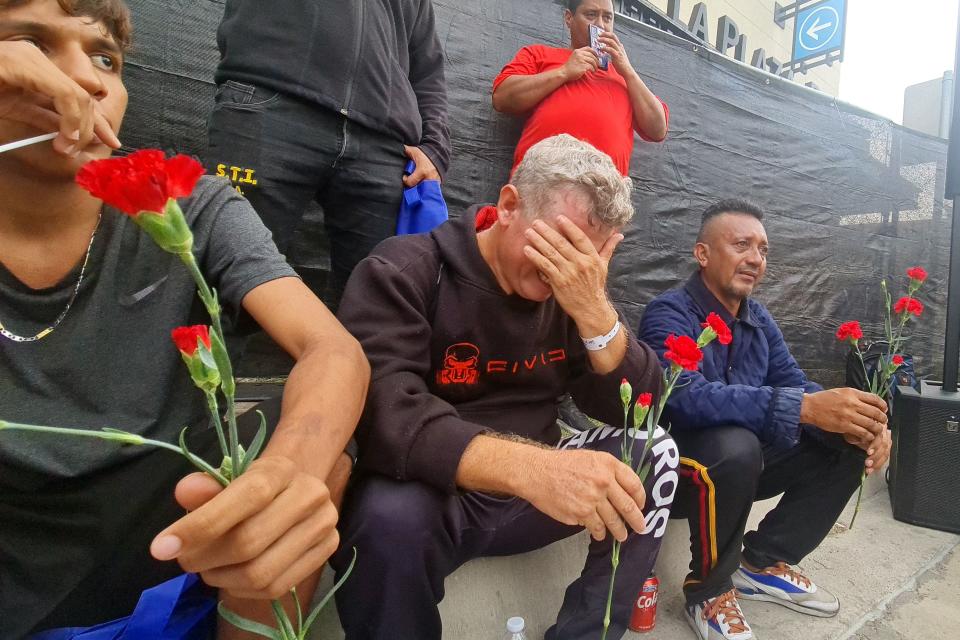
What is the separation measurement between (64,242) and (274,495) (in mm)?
690

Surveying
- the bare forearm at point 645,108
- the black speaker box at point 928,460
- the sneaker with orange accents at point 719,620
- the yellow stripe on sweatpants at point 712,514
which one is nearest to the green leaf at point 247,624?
the yellow stripe on sweatpants at point 712,514

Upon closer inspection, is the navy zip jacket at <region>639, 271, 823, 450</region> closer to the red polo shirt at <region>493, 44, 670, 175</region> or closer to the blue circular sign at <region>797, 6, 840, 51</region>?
the red polo shirt at <region>493, 44, 670, 175</region>

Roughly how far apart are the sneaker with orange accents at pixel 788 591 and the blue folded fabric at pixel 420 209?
4.97 feet

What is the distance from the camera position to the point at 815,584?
1684 mm

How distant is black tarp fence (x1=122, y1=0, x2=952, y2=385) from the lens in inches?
68.2

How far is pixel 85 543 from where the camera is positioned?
764mm

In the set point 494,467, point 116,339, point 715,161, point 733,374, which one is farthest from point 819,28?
point 116,339

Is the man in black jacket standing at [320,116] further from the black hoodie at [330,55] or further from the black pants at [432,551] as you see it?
the black pants at [432,551]

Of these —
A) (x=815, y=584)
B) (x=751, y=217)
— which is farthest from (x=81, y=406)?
(x=751, y=217)

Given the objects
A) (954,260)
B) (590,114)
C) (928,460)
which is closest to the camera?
(590,114)

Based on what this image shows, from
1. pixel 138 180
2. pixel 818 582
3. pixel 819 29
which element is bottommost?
pixel 818 582

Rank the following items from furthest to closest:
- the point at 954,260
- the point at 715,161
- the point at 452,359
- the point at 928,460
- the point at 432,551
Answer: the point at 715,161, the point at 954,260, the point at 928,460, the point at 452,359, the point at 432,551

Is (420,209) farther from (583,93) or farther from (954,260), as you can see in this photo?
(954,260)

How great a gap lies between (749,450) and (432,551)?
3.21 ft
